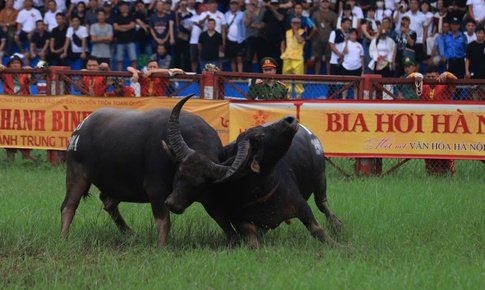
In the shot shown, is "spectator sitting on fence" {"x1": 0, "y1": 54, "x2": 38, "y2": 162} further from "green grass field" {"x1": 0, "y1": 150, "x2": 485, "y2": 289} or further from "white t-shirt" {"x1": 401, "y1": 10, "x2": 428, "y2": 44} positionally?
"white t-shirt" {"x1": 401, "y1": 10, "x2": 428, "y2": 44}

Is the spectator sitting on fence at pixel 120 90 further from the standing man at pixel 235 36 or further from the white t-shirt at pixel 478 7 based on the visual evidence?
the white t-shirt at pixel 478 7

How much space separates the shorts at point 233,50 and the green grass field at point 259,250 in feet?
33.5

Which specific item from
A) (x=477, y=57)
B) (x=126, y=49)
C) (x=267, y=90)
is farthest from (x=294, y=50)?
(x=267, y=90)

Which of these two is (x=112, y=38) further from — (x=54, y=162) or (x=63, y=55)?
(x=54, y=162)

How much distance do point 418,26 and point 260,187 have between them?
13.1 meters

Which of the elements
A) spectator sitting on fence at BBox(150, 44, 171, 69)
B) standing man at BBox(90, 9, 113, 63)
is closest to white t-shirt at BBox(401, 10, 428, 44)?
spectator sitting on fence at BBox(150, 44, 171, 69)

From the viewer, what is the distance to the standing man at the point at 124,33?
23.3 metres

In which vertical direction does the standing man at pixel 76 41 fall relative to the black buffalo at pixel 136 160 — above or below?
above

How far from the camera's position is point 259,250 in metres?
8.98

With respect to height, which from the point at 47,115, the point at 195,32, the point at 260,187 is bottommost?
the point at 47,115

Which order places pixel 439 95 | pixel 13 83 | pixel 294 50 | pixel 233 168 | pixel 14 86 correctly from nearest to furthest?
pixel 233 168, pixel 439 95, pixel 13 83, pixel 14 86, pixel 294 50

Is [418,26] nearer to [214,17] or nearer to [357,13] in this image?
[357,13]

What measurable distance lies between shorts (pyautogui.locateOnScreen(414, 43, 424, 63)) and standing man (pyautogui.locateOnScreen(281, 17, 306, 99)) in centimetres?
259

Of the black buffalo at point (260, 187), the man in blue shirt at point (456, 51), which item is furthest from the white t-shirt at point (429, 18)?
the black buffalo at point (260, 187)
